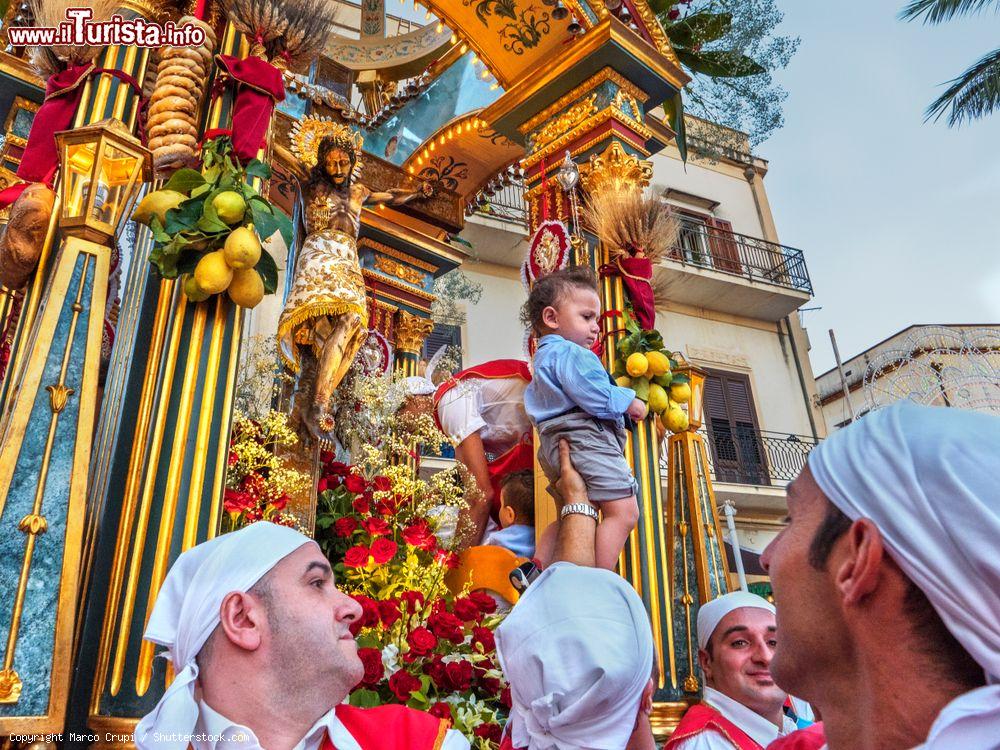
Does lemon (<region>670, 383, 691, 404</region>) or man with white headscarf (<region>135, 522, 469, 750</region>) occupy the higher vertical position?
lemon (<region>670, 383, 691, 404</region>)

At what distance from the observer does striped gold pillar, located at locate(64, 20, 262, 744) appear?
2.36m

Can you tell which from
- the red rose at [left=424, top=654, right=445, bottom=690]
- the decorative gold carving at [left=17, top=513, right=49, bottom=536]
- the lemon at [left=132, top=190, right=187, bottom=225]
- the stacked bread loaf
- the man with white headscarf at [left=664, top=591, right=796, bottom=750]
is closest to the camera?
the decorative gold carving at [left=17, top=513, right=49, bottom=536]

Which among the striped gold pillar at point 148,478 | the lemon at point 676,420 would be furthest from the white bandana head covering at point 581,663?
the lemon at point 676,420

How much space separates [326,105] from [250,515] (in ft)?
17.3

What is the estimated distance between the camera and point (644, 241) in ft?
16.7

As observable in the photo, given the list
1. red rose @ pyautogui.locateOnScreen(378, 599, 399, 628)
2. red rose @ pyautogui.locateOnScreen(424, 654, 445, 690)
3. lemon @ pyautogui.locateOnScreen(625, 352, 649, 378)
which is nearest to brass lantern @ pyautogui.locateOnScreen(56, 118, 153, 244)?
red rose @ pyautogui.locateOnScreen(378, 599, 399, 628)

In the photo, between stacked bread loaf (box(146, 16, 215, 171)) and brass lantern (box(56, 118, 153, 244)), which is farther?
stacked bread loaf (box(146, 16, 215, 171))

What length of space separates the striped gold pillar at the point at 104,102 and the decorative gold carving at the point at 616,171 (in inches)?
119

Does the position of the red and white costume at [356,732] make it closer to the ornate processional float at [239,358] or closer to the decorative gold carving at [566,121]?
the ornate processional float at [239,358]

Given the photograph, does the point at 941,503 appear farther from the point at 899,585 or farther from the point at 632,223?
the point at 632,223

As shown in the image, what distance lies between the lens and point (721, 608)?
2900mm

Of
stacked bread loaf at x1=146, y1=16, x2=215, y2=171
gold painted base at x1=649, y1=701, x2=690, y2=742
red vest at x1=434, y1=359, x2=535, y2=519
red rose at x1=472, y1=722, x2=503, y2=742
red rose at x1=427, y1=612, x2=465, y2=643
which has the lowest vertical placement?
gold painted base at x1=649, y1=701, x2=690, y2=742

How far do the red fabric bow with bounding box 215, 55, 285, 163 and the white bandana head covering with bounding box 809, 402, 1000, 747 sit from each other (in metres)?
3.10

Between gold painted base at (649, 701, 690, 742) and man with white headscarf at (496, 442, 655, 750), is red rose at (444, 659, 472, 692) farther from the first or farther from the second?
gold painted base at (649, 701, 690, 742)
